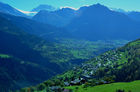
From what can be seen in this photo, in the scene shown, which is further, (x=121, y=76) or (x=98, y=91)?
(x=121, y=76)

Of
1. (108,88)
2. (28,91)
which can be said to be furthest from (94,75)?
(108,88)

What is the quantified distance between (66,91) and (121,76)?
4628 centimetres

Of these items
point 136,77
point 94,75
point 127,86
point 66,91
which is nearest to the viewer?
point 127,86

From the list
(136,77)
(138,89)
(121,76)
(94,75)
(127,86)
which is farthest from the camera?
(94,75)

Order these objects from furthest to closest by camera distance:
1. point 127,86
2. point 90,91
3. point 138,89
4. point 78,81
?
point 78,81 < point 90,91 < point 127,86 < point 138,89

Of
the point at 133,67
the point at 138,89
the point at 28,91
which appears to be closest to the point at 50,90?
the point at 28,91

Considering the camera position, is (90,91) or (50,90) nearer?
(90,91)

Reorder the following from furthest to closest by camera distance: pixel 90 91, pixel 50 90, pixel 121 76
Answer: pixel 121 76 < pixel 50 90 < pixel 90 91

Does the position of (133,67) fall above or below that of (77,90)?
above

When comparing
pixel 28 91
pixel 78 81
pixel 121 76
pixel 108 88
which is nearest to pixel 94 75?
pixel 121 76

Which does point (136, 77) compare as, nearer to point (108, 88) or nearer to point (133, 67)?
point (133, 67)

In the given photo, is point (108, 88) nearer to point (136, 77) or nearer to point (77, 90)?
point (77, 90)

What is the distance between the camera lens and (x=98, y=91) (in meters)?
70.6

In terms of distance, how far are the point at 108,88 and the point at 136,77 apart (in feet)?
Result: 98.8
